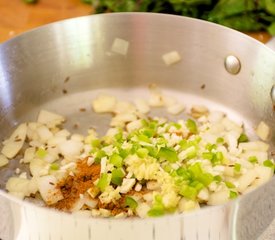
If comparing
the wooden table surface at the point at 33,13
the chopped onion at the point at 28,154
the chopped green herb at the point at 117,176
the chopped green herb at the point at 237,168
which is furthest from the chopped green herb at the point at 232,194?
the wooden table surface at the point at 33,13

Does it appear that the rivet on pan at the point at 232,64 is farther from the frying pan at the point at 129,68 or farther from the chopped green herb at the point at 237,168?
the chopped green herb at the point at 237,168

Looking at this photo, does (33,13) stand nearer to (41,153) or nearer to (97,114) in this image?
(97,114)

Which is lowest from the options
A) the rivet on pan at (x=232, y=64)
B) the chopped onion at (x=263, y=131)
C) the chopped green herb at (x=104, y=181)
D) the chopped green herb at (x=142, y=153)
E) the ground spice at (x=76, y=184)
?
the ground spice at (x=76, y=184)

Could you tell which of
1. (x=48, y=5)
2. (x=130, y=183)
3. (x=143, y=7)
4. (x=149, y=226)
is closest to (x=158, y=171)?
(x=130, y=183)

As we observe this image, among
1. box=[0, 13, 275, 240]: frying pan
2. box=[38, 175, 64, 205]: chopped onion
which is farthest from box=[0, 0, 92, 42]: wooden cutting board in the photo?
box=[38, 175, 64, 205]: chopped onion

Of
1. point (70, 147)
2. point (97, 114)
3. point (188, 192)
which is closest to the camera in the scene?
point (188, 192)

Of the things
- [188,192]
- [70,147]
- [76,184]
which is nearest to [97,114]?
[70,147]

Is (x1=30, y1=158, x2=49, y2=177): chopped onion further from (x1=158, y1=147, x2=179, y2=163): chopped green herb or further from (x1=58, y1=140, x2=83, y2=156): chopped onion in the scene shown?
(x1=158, y1=147, x2=179, y2=163): chopped green herb
